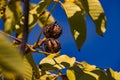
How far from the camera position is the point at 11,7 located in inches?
81.4

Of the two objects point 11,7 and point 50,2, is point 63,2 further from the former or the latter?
point 11,7

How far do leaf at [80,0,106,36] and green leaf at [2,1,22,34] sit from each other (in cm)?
45

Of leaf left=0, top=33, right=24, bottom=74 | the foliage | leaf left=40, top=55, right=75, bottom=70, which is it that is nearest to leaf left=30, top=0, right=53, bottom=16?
the foliage

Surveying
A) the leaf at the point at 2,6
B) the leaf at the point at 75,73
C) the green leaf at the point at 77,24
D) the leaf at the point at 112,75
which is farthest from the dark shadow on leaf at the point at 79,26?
the leaf at the point at 2,6

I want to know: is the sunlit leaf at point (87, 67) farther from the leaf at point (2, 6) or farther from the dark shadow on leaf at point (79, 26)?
the leaf at point (2, 6)

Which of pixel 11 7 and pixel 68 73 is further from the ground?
pixel 11 7

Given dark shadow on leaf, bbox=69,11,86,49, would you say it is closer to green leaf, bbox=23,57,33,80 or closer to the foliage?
the foliage

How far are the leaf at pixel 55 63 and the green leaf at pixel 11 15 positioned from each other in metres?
0.30

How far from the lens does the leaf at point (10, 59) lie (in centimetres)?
49

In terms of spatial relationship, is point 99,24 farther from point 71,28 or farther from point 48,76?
point 48,76

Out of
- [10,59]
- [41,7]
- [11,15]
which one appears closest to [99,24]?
[41,7]

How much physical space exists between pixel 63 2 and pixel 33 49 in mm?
620

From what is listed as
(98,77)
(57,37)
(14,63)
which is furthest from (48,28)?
(14,63)

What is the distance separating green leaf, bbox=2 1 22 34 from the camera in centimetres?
196
